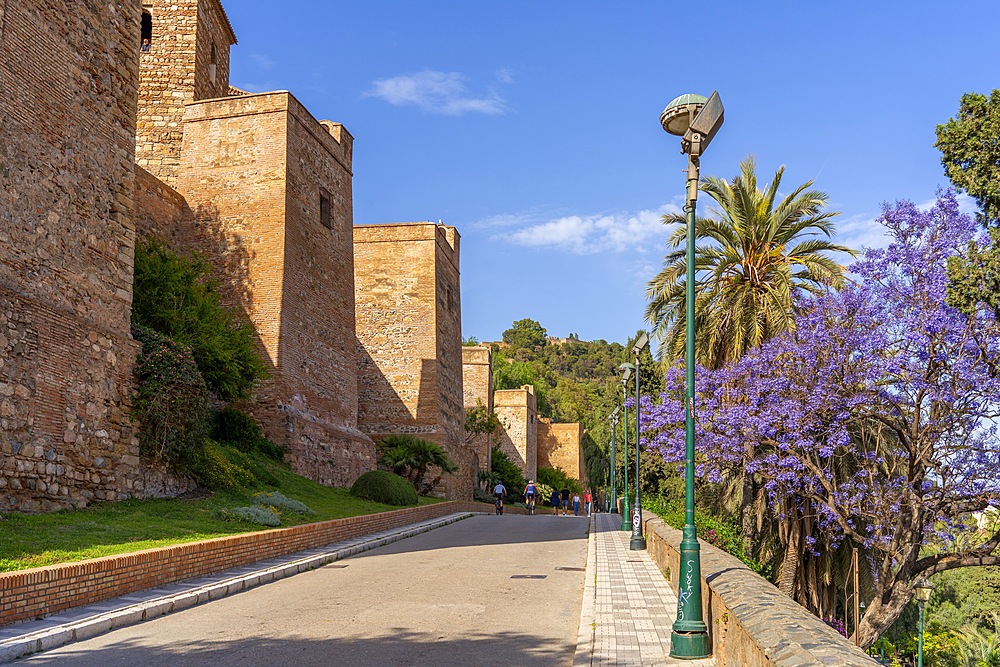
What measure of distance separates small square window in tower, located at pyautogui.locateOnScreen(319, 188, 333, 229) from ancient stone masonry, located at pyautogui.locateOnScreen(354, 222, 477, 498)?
32.0 ft

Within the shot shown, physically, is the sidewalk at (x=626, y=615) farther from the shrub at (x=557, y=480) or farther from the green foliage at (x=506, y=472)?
the shrub at (x=557, y=480)

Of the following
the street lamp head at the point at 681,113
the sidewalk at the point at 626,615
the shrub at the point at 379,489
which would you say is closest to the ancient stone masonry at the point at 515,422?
the shrub at the point at 379,489

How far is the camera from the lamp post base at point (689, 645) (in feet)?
25.5

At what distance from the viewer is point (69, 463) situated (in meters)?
13.7

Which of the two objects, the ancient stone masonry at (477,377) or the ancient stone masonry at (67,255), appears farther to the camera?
the ancient stone masonry at (477,377)

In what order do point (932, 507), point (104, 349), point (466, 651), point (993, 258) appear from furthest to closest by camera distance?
point (932, 507), point (104, 349), point (993, 258), point (466, 651)

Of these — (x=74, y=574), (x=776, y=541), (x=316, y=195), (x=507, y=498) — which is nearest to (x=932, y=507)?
(x=776, y=541)

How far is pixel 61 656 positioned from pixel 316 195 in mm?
22108

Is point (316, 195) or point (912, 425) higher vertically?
point (316, 195)

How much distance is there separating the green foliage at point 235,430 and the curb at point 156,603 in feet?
21.8

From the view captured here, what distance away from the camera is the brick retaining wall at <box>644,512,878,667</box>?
4859 mm

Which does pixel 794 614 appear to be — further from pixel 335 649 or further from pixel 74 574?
pixel 74 574

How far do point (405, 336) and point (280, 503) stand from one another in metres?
20.7

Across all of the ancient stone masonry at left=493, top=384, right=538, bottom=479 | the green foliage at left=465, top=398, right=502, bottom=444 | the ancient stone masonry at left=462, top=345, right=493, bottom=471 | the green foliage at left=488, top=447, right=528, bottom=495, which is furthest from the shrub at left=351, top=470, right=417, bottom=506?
the ancient stone masonry at left=493, top=384, right=538, bottom=479
